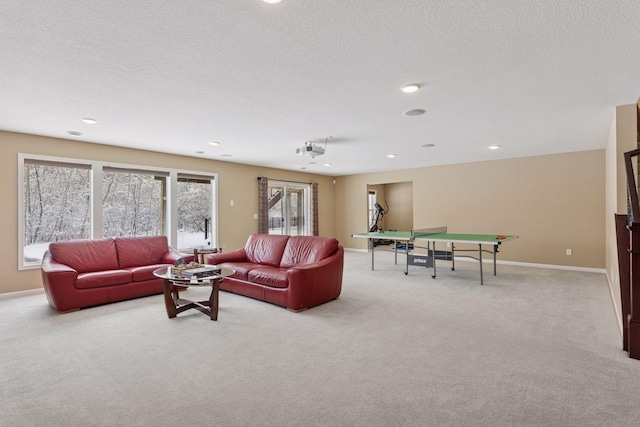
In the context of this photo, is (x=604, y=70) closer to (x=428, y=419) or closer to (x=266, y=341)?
(x=428, y=419)

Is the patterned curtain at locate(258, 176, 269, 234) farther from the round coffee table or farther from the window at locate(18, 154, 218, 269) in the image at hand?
the round coffee table

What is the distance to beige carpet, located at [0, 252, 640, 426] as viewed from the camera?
201 cm

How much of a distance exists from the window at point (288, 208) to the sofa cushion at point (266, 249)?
3.17 m

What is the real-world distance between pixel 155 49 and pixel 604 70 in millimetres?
3643

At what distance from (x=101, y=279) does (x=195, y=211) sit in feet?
9.68

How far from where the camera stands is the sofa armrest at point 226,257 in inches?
209

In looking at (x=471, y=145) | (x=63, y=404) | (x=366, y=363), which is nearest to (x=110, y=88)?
(x=63, y=404)

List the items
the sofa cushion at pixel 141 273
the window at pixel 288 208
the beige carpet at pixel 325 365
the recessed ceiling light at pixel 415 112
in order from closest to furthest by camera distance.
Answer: the beige carpet at pixel 325 365, the recessed ceiling light at pixel 415 112, the sofa cushion at pixel 141 273, the window at pixel 288 208

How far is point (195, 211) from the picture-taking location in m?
7.15

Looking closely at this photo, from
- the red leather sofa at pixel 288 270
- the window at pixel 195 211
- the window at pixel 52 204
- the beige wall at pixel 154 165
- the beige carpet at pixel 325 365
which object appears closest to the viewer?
the beige carpet at pixel 325 365

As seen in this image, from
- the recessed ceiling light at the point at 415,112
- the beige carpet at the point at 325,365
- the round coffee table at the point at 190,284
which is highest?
the recessed ceiling light at the point at 415,112

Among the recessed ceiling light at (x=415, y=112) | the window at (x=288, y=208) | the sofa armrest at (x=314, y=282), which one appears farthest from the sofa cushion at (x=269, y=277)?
the window at (x=288, y=208)

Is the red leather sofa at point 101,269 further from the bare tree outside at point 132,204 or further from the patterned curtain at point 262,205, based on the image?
the patterned curtain at point 262,205

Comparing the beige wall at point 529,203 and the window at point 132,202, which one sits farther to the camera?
the beige wall at point 529,203
